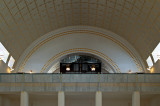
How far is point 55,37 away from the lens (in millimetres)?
35344

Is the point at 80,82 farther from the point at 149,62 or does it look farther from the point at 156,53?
the point at 149,62

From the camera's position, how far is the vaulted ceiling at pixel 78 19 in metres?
25.6

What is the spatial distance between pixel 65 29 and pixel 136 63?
9.06 m

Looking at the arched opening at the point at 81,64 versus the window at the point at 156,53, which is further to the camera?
the arched opening at the point at 81,64

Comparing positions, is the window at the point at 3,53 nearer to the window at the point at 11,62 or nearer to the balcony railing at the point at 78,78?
the window at the point at 11,62

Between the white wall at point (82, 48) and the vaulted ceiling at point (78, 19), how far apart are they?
898mm

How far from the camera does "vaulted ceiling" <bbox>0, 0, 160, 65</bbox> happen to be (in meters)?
25.6

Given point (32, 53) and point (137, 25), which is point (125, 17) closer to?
point (137, 25)

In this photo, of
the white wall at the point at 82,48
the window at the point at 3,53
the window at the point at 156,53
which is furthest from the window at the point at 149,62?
the window at the point at 3,53

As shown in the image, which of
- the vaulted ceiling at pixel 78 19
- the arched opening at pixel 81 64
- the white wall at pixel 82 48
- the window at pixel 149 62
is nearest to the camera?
the vaulted ceiling at pixel 78 19

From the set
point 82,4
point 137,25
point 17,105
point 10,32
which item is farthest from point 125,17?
point 17,105

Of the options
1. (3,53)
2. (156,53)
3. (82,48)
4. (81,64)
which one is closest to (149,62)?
(156,53)

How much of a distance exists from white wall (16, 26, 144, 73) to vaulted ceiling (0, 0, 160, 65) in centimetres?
90

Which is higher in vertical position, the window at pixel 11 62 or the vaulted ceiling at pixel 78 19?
the vaulted ceiling at pixel 78 19
